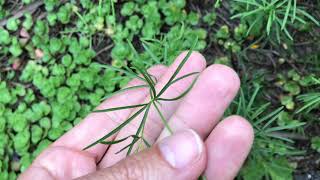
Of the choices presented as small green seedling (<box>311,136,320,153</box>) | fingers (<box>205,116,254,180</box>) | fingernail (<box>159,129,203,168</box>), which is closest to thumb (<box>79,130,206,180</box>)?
fingernail (<box>159,129,203,168</box>)

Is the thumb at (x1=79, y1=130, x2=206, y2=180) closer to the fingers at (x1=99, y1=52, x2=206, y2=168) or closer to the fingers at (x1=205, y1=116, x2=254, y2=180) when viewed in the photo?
the fingers at (x1=205, y1=116, x2=254, y2=180)

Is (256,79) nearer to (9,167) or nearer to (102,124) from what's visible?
(102,124)

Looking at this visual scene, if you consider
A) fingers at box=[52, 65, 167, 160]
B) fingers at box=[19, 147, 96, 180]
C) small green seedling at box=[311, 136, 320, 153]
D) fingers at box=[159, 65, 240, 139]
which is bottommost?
small green seedling at box=[311, 136, 320, 153]

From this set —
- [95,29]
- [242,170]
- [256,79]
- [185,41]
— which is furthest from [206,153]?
[95,29]

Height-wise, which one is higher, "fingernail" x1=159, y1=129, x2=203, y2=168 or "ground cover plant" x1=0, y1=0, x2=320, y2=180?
"fingernail" x1=159, y1=129, x2=203, y2=168

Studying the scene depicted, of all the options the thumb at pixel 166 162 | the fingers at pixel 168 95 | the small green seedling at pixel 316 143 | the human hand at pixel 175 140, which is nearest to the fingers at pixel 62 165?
the human hand at pixel 175 140

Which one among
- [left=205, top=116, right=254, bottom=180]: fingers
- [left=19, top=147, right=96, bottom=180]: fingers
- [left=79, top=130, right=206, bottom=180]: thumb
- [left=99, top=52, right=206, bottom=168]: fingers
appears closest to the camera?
[left=79, top=130, right=206, bottom=180]: thumb
